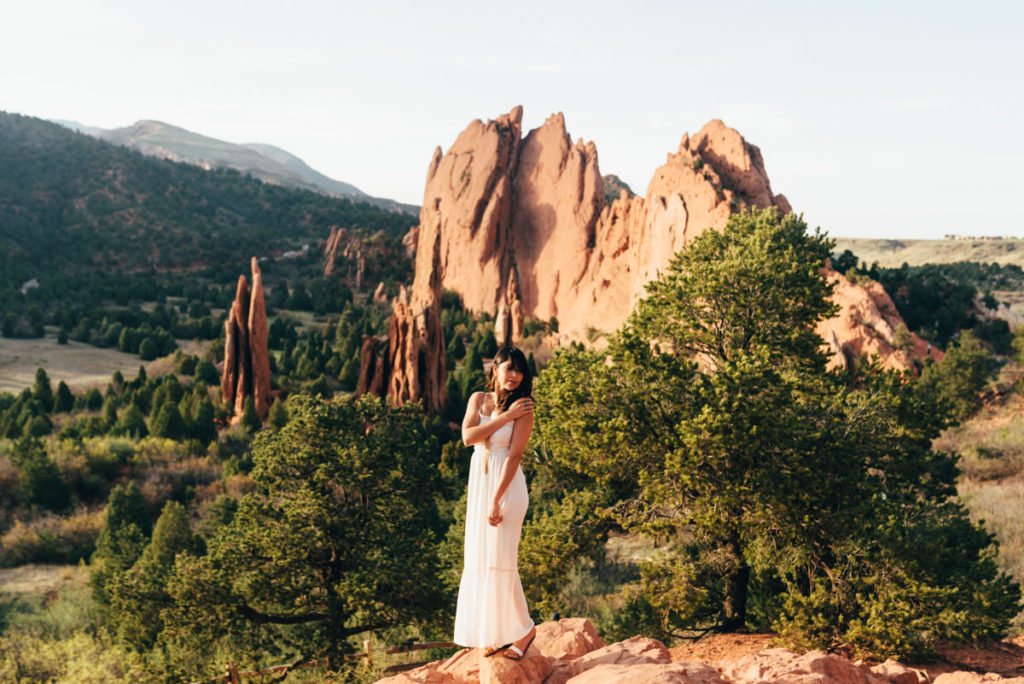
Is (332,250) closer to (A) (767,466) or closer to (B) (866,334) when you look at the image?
(B) (866,334)

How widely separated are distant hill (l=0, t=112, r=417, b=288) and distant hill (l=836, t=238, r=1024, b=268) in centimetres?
11552

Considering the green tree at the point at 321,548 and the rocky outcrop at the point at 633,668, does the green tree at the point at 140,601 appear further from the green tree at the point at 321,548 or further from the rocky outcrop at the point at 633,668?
the rocky outcrop at the point at 633,668

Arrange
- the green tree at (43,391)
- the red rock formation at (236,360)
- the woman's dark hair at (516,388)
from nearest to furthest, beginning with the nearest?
the woman's dark hair at (516,388), the red rock formation at (236,360), the green tree at (43,391)

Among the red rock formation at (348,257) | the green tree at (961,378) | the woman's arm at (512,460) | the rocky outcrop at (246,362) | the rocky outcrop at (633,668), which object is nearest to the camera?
the rocky outcrop at (633,668)

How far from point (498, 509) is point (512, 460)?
568 mm

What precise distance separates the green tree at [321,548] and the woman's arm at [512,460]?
8.93 m

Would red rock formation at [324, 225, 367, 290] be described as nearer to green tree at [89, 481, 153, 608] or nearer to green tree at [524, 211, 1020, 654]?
green tree at [89, 481, 153, 608]

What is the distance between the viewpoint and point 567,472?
18.4m

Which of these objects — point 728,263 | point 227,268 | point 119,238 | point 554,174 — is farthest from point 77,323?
point 728,263

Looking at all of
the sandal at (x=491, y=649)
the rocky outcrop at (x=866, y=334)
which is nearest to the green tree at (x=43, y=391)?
the rocky outcrop at (x=866, y=334)

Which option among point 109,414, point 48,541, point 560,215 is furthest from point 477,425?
point 560,215

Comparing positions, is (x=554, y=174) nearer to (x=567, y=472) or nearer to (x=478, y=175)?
(x=478, y=175)

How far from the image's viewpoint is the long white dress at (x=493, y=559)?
8.10 metres

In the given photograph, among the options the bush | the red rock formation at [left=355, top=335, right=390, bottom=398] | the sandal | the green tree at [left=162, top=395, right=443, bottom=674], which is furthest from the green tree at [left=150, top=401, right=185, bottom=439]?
the sandal
